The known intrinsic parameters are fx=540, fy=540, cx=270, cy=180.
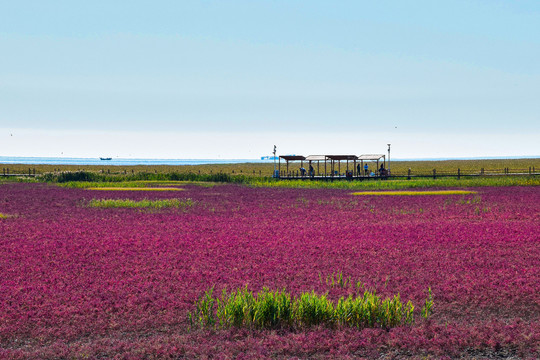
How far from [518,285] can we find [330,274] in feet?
13.5

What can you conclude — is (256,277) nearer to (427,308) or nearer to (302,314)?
(302,314)

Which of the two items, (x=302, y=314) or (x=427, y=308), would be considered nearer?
(x=302, y=314)

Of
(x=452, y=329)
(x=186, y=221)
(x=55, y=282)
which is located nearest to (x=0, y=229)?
(x=186, y=221)

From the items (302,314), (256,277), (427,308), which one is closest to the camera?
(302,314)

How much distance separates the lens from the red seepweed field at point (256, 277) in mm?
8289

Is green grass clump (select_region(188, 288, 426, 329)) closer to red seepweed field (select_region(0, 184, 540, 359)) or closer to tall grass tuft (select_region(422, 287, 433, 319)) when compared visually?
tall grass tuft (select_region(422, 287, 433, 319))

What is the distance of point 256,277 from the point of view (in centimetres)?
1255

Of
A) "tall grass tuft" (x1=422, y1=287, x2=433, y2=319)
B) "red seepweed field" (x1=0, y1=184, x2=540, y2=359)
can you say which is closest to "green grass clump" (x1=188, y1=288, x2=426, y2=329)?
"tall grass tuft" (x1=422, y1=287, x2=433, y2=319)

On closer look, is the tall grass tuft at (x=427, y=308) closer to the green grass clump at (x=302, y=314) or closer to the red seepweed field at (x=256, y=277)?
the green grass clump at (x=302, y=314)

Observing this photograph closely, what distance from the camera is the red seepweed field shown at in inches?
326

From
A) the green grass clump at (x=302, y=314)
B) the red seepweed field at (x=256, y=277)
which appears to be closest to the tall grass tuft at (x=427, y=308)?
the green grass clump at (x=302, y=314)

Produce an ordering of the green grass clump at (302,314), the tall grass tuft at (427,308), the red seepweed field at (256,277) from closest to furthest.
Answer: the red seepweed field at (256,277) → the green grass clump at (302,314) → the tall grass tuft at (427,308)

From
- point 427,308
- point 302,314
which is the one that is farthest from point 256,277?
point 427,308

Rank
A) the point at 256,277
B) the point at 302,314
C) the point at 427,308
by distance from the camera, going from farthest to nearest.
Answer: the point at 256,277, the point at 427,308, the point at 302,314
